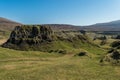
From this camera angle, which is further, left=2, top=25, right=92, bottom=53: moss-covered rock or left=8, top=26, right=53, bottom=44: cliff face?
left=8, top=26, right=53, bottom=44: cliff face

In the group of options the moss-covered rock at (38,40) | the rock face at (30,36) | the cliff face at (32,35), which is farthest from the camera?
the cliff face at (32,35)

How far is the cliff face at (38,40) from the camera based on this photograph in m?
87.6

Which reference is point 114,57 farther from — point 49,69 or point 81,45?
point 81,45

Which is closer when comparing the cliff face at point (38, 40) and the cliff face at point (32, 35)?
the cliff face at point (38, 40)

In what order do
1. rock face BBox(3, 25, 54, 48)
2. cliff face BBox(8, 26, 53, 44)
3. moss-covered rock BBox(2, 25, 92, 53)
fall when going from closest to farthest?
moss-covered rock BBox(2, 25, 92, 53)
rock face BBox(3, 25, 54, 48)
cliff face BBox(8, 26, 53, 44)

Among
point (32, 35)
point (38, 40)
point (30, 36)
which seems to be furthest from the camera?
point (32, 35)

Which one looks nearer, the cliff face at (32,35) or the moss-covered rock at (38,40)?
the moss-covered rock at (38,40)

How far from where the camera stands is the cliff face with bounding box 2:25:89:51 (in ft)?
287

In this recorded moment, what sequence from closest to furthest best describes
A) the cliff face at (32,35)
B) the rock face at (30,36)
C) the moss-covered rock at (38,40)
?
the moss-covered rock at (38,40) < the rock face at (30,36) < the cliff face at (32,35)

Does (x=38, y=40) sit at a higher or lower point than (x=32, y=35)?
lower

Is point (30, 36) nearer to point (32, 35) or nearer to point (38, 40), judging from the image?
point (32, 35)

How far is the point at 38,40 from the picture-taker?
89125 millimetres

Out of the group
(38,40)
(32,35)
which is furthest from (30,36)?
(38,40)

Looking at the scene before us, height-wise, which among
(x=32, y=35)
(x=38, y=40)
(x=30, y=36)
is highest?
(x=32, y=35)
